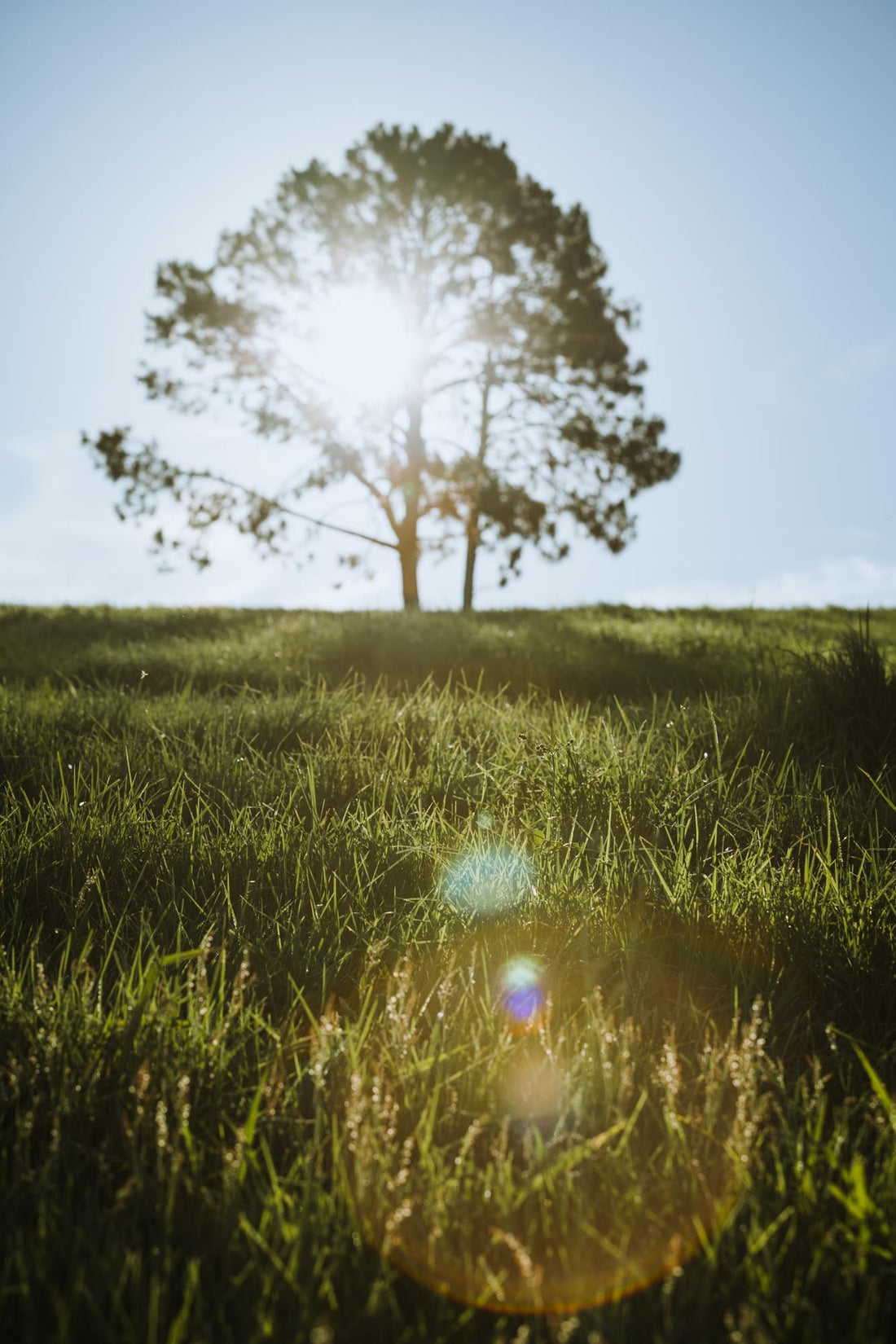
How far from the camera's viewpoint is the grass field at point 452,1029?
1.08 m

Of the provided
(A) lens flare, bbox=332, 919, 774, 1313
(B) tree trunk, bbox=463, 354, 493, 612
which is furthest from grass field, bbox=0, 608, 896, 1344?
(B) tree trunk, bbox=463, 354, 493, 612

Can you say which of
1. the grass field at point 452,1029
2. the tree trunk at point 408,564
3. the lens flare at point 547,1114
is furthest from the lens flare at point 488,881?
the tree trunk at point 408,564

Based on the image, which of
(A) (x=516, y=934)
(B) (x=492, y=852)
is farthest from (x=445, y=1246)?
(B) (x=492, y=852)

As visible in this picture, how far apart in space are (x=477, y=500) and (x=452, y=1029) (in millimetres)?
15458

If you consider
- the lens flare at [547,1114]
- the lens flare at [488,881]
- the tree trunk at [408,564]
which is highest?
the tree trunk at [408,564]

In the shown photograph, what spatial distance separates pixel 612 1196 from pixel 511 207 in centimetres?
1935

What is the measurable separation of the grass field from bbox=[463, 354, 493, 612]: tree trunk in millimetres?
12608

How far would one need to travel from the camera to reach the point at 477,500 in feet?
53.7

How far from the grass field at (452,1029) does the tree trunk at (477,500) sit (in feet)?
41.4

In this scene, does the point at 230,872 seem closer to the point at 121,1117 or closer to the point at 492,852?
the point at 492,852

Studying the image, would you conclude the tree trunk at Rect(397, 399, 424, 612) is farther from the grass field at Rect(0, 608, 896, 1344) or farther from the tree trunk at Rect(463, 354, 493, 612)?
the grass field at Rect(0, 608, 896, 1344)

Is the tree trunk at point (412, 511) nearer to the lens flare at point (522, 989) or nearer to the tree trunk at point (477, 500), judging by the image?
the tree trunk at point (477, 500)

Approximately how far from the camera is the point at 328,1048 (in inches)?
55.3

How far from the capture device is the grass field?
1.08 meters
